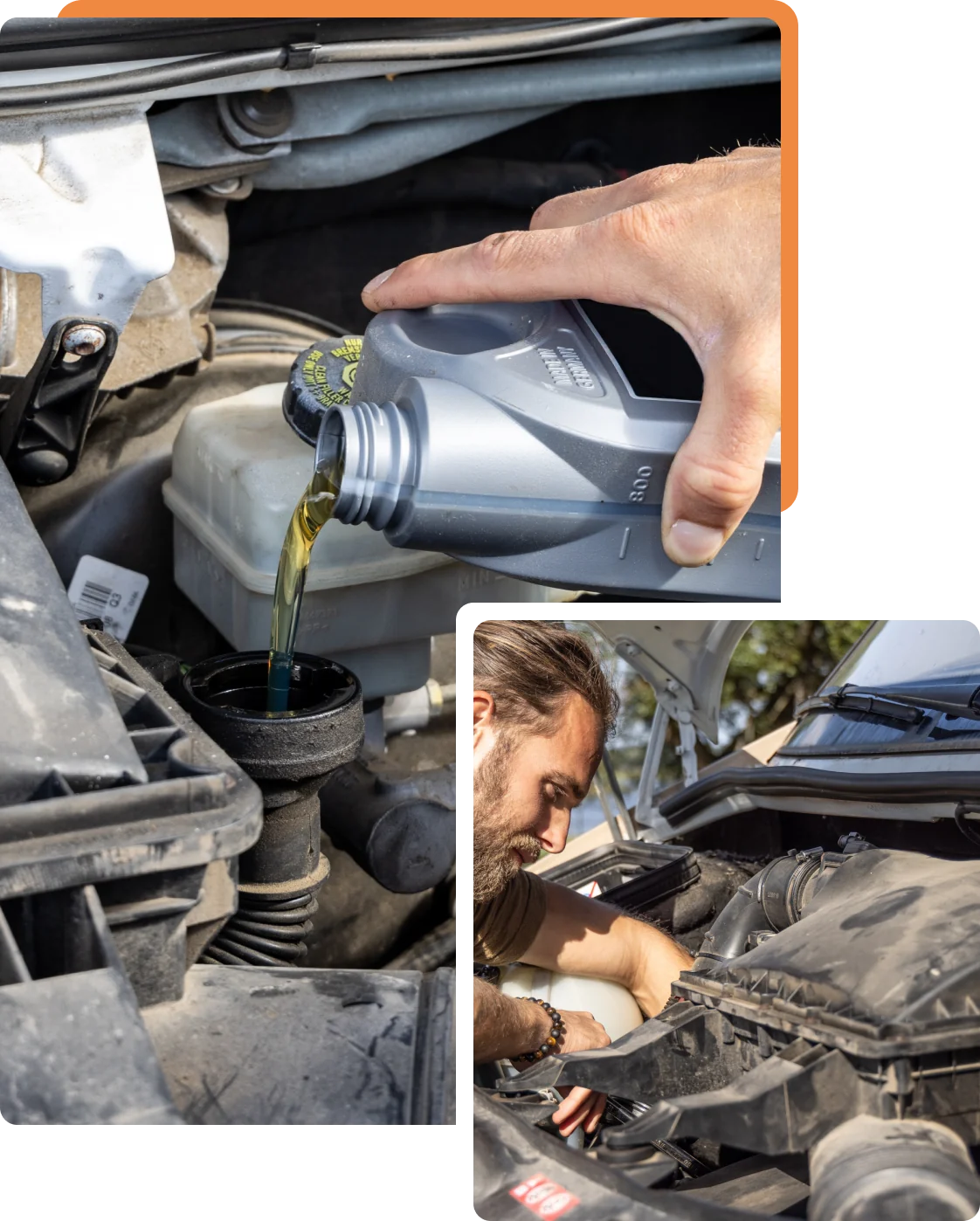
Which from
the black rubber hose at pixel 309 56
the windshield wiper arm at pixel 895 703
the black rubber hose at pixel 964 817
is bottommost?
the black rubber hose at pixel 964 817

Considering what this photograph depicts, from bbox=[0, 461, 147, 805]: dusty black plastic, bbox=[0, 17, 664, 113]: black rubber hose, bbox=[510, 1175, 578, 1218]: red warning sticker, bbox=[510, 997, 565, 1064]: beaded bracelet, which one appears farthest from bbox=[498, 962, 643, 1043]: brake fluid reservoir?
bbox=[0, 17, 664, 113]: black rubber hose

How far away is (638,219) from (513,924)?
630 mm

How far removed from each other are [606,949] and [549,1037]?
0.31ft

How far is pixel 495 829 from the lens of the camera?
3.26 feet

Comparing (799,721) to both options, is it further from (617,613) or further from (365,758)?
(365,758)

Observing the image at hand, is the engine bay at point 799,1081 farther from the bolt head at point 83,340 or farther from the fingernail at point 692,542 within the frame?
the bolt head at point 83,340

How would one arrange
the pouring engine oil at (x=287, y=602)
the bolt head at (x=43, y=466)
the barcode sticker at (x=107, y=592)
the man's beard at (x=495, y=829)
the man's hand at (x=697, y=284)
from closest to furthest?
the man's beard at (x=495, y=829) < the man's hand at (x=697, y=284) < the pouring engine oil at (x=287, y=602) < the bolt head at (x=43, y=466) < the barcode sticker at (x=107, y=592)

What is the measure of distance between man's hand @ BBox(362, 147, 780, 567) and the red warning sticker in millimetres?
534

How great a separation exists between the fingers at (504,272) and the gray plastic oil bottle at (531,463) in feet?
0.11

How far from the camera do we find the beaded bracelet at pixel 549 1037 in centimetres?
94

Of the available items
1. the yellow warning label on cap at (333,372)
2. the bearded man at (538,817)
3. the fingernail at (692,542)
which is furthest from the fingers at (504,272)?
the bearded man at (538,817)

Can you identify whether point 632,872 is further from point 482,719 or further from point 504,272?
point 504,272

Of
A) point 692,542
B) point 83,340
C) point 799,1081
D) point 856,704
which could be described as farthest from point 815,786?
Result: point 83,340

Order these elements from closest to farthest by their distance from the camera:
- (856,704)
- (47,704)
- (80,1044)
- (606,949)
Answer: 1. (80,1044)
2. (47,704)
3. (606,949)
4. (856,704)
